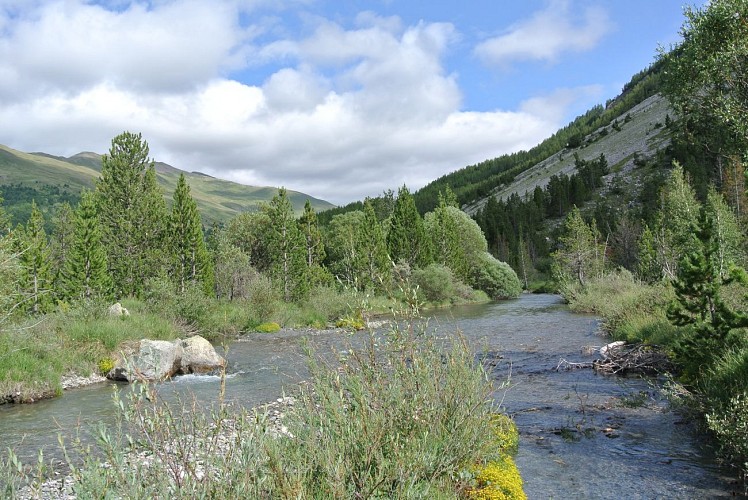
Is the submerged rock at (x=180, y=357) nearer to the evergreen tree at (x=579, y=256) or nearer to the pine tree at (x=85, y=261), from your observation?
the pine tree at (x=85, y=261)

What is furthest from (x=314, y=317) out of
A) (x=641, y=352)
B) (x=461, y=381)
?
(x=461, y=381)

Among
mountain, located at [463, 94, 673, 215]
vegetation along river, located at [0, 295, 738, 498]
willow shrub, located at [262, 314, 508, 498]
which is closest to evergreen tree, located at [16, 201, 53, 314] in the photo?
vegetation along river, located at [0, 295, 738, 498]

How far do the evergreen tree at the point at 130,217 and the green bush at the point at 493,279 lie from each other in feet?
135

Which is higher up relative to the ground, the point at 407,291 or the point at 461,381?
the point at 407,291

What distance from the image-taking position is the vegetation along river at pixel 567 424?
8.57 meters

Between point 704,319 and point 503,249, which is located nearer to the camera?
point 704,319

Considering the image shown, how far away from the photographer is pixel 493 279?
66812 mm

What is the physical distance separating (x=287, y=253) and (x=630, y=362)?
3449 cm

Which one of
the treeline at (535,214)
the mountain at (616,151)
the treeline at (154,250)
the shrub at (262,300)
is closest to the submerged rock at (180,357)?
the treeline at (154,250)

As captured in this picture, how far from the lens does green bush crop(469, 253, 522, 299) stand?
2630 inches

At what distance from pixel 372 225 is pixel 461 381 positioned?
4875 cm

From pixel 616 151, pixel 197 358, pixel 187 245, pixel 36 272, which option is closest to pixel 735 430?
pixel 197 358

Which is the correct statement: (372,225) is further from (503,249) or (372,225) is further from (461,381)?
(503,249)

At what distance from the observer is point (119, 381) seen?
20.0 metres
